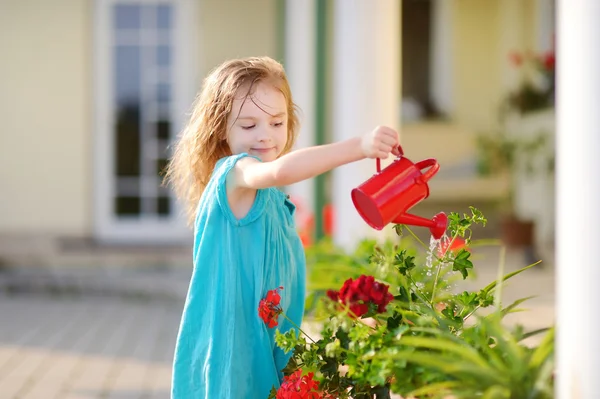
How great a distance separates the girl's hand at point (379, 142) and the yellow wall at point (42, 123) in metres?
7.29

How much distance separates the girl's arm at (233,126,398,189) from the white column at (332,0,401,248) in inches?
99.9

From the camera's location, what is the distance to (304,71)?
7074 millimetres

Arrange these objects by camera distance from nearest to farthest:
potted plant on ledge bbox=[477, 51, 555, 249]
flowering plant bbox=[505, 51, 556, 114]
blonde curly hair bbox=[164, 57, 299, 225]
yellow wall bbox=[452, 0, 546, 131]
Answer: blonde curly hair bbox=[164, 57, 299, 225], potted plant on ledge bbox=[477, 51, 555, 249], flowering plant bbox=[505, 51, 556, 114], yellow wall bbox=[452, 0, 546, 131]

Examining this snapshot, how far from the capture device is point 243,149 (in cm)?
232

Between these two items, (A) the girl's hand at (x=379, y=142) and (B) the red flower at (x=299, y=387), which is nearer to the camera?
(A) the girl's hand at (x=379, y=142)

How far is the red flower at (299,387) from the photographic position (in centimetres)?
212

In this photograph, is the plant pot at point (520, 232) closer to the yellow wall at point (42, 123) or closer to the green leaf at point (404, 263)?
the yellow wall at point (42, 123)

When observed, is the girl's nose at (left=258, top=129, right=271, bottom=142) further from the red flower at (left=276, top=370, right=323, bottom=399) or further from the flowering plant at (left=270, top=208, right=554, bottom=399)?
the red flower at (left=276, top=370, right=323, bottom=399)

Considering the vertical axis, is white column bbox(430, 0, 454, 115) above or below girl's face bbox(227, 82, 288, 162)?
above

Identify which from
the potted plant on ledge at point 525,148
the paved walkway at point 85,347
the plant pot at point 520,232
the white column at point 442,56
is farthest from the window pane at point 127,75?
the plant pot at point 520,232

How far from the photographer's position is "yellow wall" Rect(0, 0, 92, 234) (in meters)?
8.77

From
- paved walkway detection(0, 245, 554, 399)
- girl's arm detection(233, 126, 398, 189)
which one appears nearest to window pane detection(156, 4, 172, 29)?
paved walkway detection(0, 245, 554, 399)

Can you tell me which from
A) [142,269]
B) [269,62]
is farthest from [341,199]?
[142,269]

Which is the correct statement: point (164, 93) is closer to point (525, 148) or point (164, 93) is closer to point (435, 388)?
point (525, 148)
